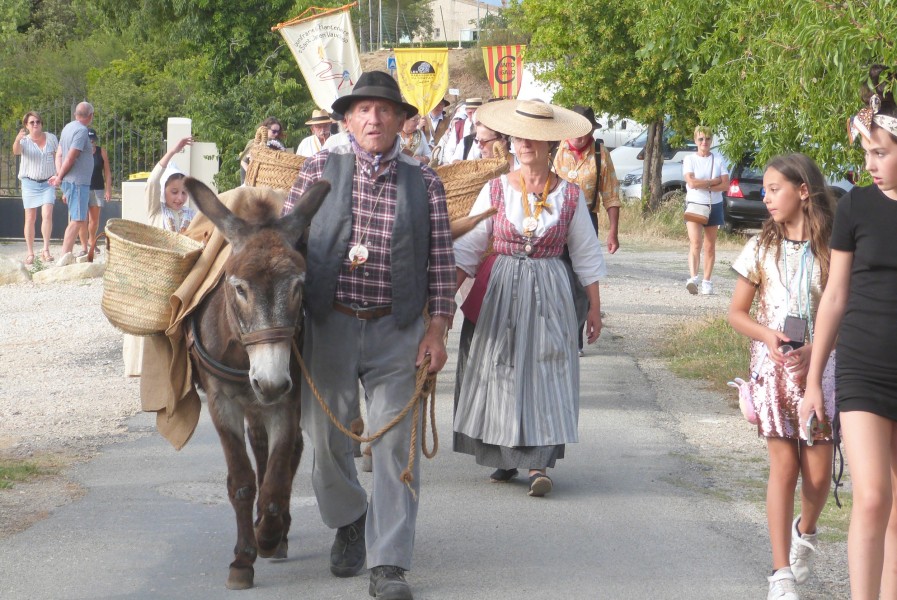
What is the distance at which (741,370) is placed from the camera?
1080 centimetres

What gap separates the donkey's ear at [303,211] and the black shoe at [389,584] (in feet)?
4.74

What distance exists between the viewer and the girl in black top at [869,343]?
14.6 feet

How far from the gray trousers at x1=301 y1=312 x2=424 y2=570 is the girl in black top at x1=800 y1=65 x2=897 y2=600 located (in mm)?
1774

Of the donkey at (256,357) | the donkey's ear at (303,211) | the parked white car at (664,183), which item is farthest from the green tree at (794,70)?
the parked white car at (664,183)

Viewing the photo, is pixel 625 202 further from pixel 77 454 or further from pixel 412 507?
pixel 412 507

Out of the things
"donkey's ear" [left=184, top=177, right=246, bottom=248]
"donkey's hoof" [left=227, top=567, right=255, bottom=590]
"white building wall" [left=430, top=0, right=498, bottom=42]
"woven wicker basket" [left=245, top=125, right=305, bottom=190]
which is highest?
"white building wall" [left=430, top=0, right=498, bottom=42]

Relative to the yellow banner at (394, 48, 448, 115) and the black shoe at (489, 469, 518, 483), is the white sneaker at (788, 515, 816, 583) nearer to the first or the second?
the black shoe at (489, 469, 518, 483)

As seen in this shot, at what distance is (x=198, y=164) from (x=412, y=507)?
13.7m

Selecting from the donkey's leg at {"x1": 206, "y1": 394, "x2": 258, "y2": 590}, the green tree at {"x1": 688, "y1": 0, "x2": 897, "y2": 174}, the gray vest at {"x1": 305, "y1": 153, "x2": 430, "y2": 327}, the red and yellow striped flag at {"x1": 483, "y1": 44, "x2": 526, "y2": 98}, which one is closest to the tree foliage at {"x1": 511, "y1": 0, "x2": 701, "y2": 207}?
the red and yellow striped flag at {"x1": 483, "y1": 44, "x2": 526, "y2": 98}

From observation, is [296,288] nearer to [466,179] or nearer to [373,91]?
[373,91]

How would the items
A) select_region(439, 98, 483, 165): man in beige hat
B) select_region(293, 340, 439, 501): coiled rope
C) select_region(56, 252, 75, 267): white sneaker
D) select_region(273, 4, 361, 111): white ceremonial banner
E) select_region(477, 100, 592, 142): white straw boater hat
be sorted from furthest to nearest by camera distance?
1. select_region(56, 252, 75, 267): white sneaker
2. select_region(439, 98, 483, 165): man in beige hat
3. select_region(273, 4, 361, 111): white ceremonial banner
4. select_region(477, 100, 592, 142): white straw boater hat
5. select_region(293, 340, 439, 501): coiled rope

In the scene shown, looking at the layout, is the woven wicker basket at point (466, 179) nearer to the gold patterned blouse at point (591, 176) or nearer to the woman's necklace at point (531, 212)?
the woman's necklace at point (531, 212)

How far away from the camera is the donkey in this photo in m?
4.98

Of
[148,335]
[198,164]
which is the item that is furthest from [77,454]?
[198,164]
